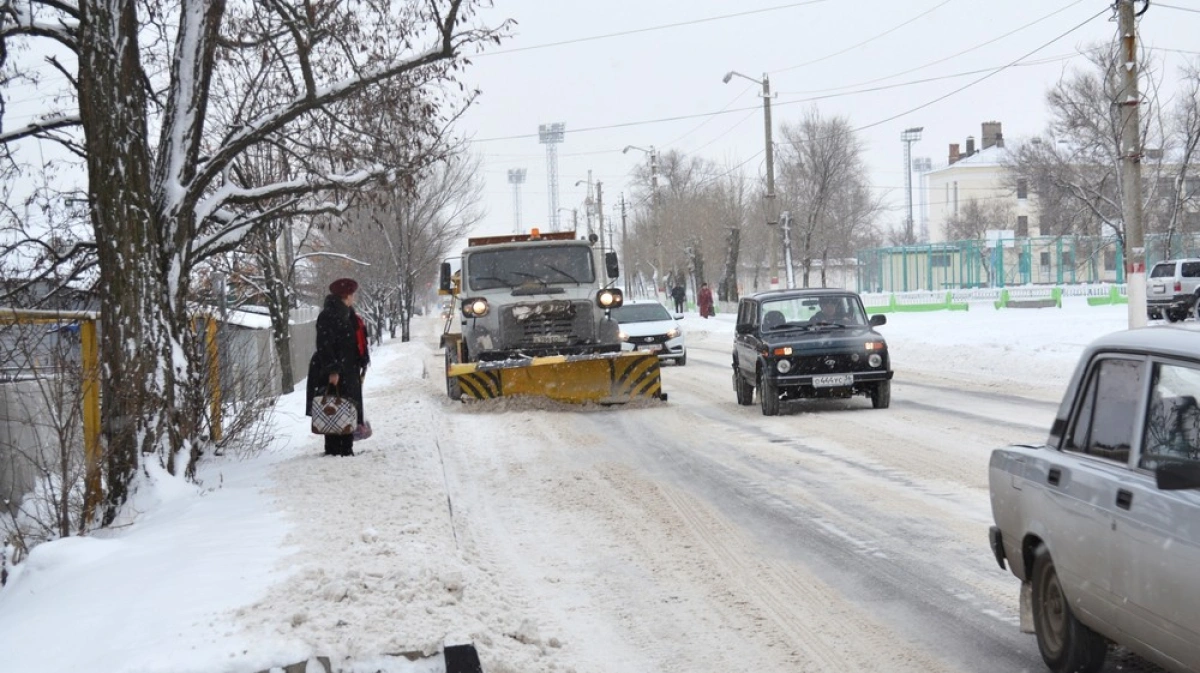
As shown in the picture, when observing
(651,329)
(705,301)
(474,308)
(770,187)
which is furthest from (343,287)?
(705,301)

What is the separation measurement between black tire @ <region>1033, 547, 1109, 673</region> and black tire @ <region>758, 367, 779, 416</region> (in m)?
10.8

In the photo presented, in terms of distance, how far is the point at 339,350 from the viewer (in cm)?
1184

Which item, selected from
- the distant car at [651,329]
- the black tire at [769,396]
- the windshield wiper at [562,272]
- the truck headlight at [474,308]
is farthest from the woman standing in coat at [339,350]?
the distant car at [651,329]

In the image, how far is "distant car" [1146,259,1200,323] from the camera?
38781mm

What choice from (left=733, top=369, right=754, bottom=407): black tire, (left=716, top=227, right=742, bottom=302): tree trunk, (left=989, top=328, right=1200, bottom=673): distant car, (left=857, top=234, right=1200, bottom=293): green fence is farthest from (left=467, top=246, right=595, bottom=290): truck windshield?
(left=716, top=227, right=742, bottom=302): tree trunk

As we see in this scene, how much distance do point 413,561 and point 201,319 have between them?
7128 millimetres

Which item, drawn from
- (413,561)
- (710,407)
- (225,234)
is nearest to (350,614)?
(413,561)

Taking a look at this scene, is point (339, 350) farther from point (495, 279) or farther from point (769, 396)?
point (495, 279)

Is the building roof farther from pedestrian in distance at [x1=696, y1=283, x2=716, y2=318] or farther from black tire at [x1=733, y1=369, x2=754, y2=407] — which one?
black tire at [x1=733, y1=369, x2=754, y2=407]

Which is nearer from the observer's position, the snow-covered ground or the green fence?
the snow-covered ground

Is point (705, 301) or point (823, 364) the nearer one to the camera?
point (823, 364)

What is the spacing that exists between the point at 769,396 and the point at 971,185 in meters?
98.1

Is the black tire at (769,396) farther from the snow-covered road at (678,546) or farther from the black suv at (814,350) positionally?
the snow-covered road at (678,546)

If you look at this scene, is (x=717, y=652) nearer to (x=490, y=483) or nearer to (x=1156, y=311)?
(x=490, y=483)
